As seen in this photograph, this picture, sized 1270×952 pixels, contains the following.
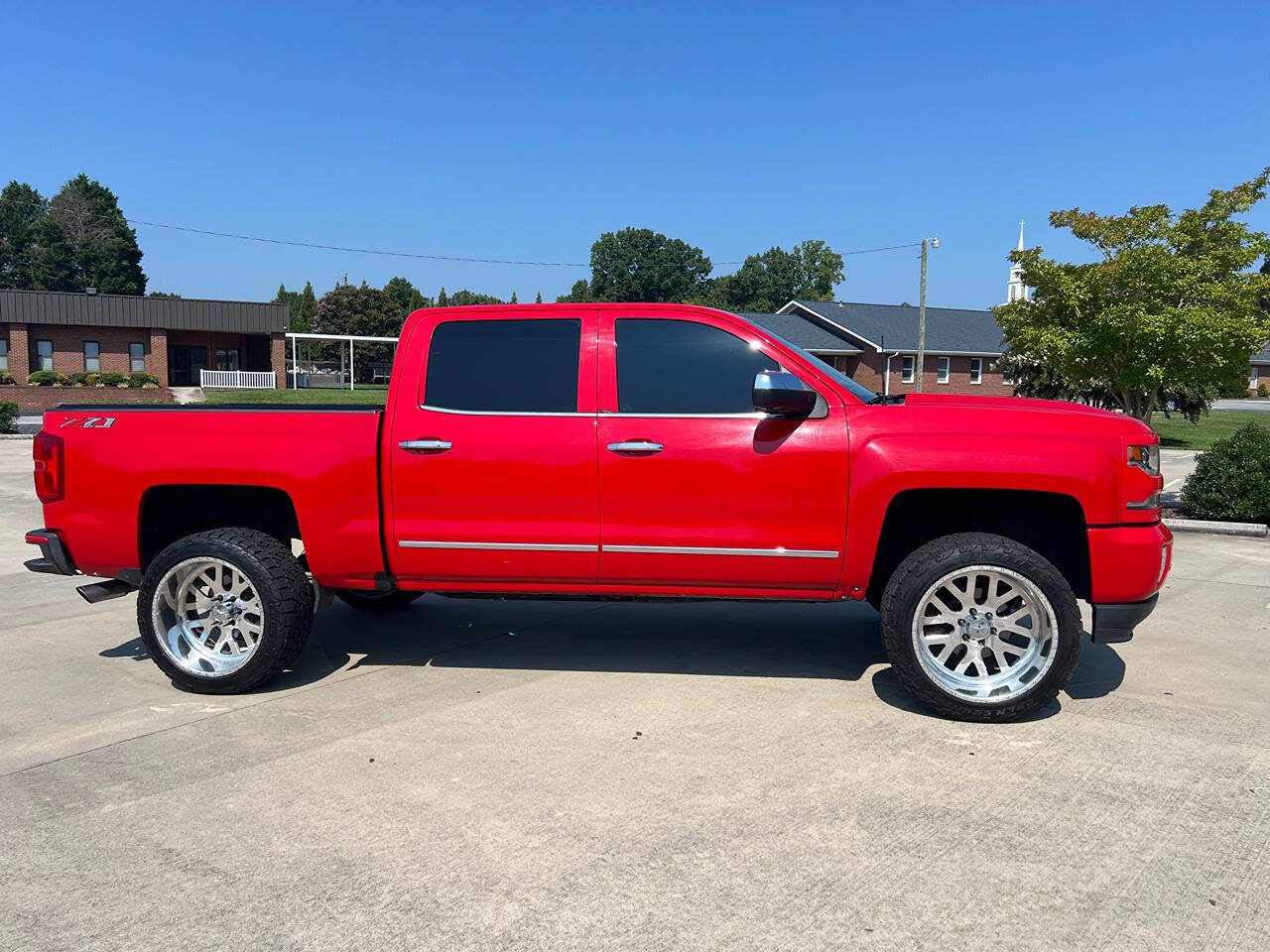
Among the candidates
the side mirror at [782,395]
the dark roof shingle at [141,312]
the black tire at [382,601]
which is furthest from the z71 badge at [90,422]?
the dark roof shingle at [141,312]

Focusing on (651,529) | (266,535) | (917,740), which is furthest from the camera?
(266,535)

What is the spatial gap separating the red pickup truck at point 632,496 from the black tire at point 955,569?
1cm

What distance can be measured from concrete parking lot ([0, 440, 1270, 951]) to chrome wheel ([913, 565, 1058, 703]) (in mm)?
229

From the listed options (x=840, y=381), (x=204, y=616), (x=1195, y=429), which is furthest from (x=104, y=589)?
(x=1195, y=429)

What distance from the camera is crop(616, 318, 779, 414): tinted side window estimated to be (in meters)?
4.90

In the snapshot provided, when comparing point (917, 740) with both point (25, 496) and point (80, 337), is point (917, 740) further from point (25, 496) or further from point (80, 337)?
point (80, 337)

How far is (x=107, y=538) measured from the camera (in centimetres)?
524

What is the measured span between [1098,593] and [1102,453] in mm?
668

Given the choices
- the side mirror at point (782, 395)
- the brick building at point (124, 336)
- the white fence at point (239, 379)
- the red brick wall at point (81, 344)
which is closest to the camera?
the side mirror at point (782, 395)

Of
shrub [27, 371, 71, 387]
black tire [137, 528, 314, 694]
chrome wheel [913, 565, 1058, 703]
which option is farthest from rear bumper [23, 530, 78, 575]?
shrub [27, 371, 71, 387]

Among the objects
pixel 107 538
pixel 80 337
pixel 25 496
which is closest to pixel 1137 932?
pixel 107 538

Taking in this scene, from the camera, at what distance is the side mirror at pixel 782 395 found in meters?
4.54

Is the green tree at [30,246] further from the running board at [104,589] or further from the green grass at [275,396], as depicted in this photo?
the running board at [104,589]

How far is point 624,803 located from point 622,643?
2.41 meters
